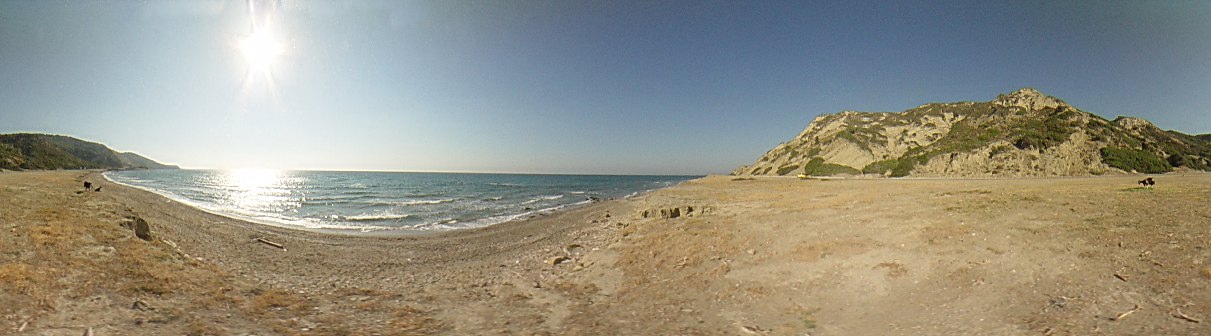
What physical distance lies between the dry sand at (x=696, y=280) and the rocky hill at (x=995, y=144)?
179 ft

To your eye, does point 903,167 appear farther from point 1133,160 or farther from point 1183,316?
point 1183,316

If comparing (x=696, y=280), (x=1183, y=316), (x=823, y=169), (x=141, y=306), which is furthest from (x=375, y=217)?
(x=823, y=169)

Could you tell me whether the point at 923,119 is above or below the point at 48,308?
above

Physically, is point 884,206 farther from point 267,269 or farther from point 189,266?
point 189,266

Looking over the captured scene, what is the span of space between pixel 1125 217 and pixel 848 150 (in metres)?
80.3

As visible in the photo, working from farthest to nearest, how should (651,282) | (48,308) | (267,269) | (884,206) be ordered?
(884,206) → (267,269) → (651,282) → (48,308)

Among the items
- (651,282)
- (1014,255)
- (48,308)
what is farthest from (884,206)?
(48,308)

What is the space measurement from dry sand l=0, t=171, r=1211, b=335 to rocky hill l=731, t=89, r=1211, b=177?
54.6 meters

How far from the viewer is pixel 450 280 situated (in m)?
11.6

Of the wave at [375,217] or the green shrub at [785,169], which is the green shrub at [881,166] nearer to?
the green shrub at [785,169]

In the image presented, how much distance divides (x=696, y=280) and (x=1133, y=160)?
74.5 metres

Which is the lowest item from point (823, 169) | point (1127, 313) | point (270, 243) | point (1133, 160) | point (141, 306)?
point (270, 243)

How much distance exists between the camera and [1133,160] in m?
50.6

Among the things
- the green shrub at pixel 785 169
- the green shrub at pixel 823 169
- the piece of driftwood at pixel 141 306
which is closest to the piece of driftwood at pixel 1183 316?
the piece of driftwood at pixel 141 306
